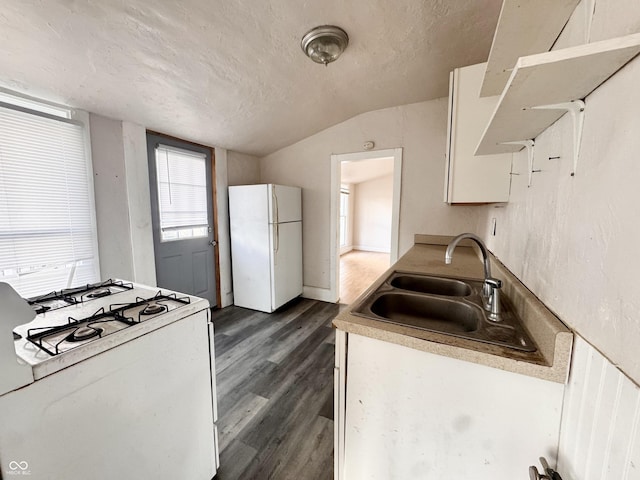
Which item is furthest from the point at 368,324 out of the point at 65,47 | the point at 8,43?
the point at 8,43

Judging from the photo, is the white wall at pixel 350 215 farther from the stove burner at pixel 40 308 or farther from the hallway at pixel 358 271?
the stove burner at pixel 40 308

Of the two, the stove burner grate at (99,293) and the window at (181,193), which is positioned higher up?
the window at (181,193)

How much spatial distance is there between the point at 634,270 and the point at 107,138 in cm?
314

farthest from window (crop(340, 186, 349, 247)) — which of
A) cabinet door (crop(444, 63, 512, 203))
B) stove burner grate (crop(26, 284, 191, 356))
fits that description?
stove burner grate (crop(26, 284, 191, 356))

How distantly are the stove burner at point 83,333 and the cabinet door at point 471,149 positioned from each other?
1.86 m

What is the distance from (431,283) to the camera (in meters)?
1.63

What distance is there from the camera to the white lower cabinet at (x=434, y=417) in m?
0.75

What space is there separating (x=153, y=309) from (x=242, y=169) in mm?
2860

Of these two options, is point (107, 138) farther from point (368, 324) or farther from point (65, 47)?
point (368, 324)

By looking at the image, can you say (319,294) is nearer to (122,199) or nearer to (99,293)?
(122,199)

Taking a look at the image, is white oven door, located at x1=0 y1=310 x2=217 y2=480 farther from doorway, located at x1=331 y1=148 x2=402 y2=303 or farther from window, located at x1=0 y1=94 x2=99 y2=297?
doorway, located at x1=331 y1=148 x2=402 y2=303

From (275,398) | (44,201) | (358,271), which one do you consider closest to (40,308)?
(44,201)

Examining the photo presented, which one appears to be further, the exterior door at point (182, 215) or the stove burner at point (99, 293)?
the exterior door at point (182, 215)

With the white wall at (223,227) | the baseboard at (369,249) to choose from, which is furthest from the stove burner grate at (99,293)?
the baseboard at (369,249)
